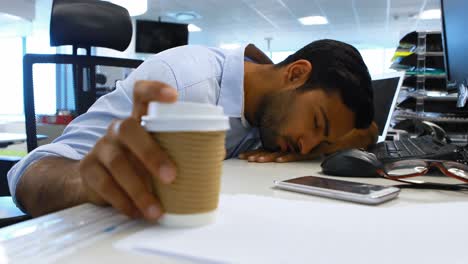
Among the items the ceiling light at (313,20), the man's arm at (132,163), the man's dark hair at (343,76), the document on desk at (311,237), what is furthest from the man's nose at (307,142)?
the ceiling light at (313,20)

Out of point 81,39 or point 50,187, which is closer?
point 50,187

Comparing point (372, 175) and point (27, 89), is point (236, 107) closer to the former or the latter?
point (372, 175)

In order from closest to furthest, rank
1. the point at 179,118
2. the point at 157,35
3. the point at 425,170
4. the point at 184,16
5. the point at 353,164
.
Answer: the point at 179,118 < the point at 425,170 < the point at 353,164 < the point at 157,35 < the point at 184,16

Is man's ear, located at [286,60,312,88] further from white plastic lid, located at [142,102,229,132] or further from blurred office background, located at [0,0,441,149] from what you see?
blurred office background, located at [0,0,441,149]

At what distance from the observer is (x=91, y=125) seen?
788 mm

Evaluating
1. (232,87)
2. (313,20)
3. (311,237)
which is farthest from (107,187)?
(313,20)

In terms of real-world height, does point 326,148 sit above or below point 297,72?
below


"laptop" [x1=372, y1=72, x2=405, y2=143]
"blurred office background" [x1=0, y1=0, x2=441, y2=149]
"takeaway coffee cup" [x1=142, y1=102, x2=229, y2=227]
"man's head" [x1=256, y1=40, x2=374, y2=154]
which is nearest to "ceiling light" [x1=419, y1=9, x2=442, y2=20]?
"blurred office background" [x1=0, y1=0, x2=441, y2=149]

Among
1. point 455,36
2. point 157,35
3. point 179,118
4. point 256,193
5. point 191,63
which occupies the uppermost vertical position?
point 157,35

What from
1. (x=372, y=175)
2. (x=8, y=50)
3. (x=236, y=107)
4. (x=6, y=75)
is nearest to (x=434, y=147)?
(x=372, y=175)

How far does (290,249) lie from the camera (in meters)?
0.34

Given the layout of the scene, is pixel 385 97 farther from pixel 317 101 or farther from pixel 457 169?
pixel 457 169

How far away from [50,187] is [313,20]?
6.85 meters

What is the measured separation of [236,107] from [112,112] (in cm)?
35
